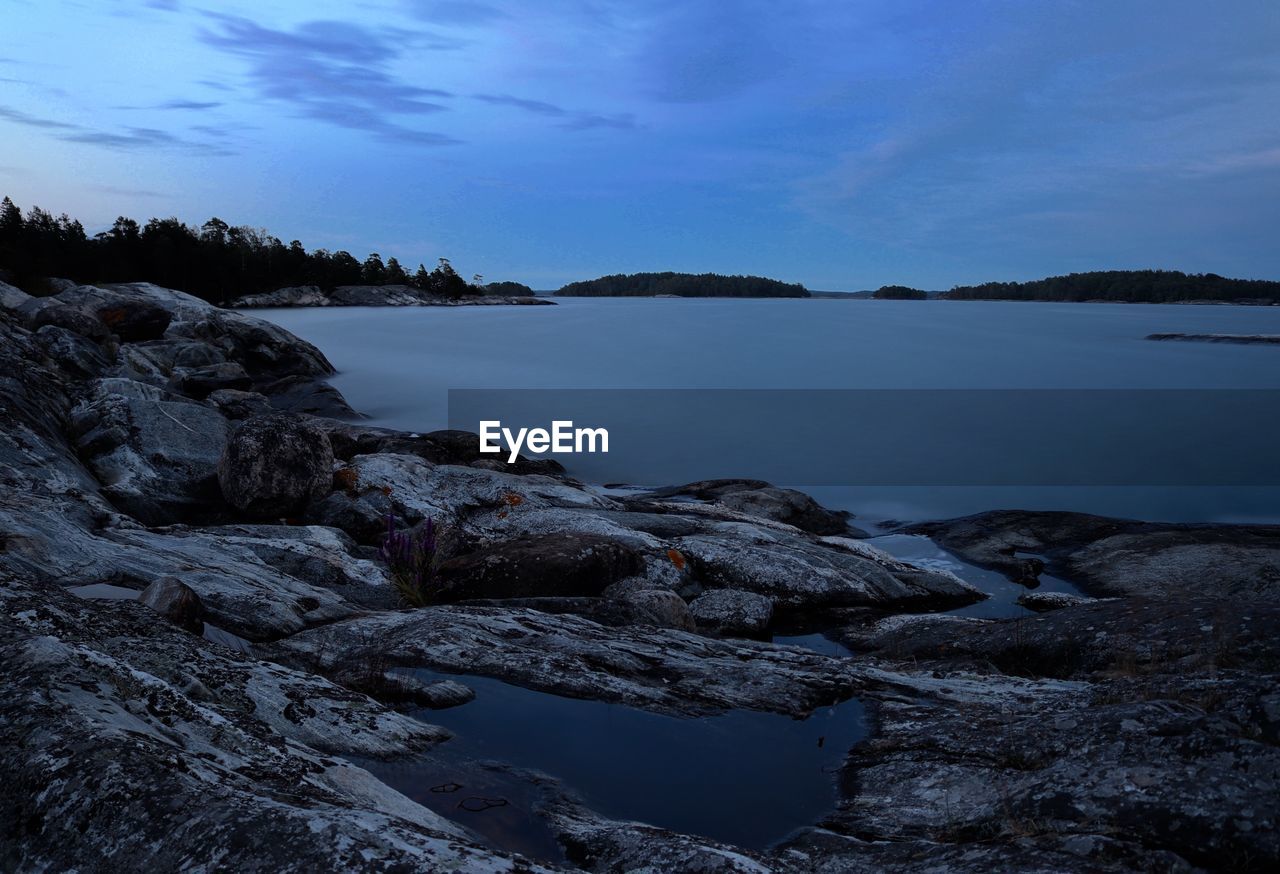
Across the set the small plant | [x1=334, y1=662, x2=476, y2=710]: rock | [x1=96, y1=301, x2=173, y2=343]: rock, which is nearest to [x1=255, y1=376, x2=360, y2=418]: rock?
[x1=96, y1=301, x2=173, y2=343]: rock

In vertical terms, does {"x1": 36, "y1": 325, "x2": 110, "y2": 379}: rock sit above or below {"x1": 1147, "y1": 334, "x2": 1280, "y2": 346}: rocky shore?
below

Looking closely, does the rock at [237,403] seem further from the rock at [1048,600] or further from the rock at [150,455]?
the rock at [1048,600]

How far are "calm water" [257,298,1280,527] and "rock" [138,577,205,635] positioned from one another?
1918 cm

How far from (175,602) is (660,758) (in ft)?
15.3

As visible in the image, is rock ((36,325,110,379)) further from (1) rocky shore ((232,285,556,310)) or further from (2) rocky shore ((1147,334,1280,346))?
(1) rocky shore ((232,285,556,310))

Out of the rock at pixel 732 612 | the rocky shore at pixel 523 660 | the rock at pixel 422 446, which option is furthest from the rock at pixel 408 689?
the rock at pixel 422 446

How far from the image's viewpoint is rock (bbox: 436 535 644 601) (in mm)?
12047

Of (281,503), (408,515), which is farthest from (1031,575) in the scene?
(281,503)

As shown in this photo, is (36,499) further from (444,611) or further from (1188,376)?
(1188,376)

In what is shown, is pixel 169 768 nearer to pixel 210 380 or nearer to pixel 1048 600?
pixel 1048 600

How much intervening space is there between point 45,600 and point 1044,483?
29739mm

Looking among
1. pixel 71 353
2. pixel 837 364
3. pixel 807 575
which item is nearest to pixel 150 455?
pixel 71 353

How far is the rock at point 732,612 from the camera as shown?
12758 millimetres

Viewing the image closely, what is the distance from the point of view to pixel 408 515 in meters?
16.5
